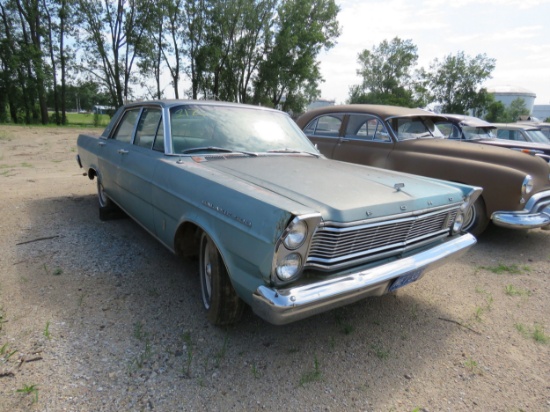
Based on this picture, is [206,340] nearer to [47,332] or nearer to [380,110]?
[47,332]

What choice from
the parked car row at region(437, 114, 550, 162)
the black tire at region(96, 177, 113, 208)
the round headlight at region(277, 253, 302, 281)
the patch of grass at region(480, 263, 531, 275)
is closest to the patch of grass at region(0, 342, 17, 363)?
the round headlight at region(277, 253, 302, 281)

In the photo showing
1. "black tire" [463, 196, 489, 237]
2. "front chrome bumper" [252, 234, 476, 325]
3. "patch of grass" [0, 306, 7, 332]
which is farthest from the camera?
"black tire" [463, 196, 489, 237]

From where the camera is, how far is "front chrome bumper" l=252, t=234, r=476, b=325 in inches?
70.8

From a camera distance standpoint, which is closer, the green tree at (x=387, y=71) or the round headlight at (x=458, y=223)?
the round headlight at (x=458, y=223)

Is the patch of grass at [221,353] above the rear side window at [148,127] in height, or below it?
below

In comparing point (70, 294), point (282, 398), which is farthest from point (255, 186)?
point (70, 294)

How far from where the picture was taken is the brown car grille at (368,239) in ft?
6.59

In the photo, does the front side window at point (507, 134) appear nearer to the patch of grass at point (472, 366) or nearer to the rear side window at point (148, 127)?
the patch of grass at point (472, 366)

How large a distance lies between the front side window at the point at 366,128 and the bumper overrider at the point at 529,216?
6.48 feet

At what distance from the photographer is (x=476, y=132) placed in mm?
7414

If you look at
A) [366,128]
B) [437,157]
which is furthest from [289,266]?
[366,128]

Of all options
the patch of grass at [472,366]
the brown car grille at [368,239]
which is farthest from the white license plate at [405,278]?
the patch of grass at [472,366]

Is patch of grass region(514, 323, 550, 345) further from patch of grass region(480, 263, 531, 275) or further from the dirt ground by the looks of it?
patch of grass region(480, 263, 531, 275)

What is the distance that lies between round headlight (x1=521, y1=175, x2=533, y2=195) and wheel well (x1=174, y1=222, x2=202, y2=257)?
392cm
